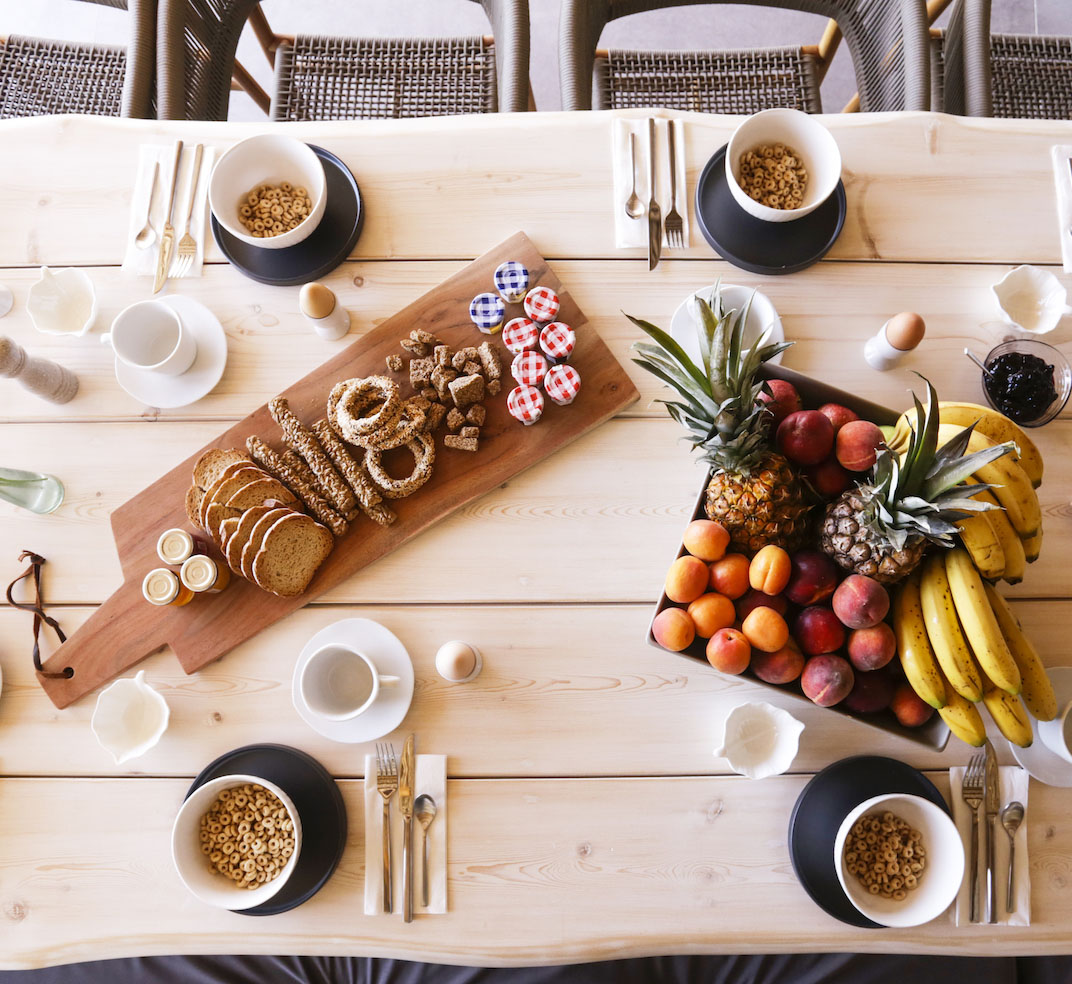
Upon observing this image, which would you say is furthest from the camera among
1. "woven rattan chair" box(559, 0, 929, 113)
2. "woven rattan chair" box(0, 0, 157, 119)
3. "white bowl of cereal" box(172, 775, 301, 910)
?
"woven rattan chair" box(0, 0, 157, 119)

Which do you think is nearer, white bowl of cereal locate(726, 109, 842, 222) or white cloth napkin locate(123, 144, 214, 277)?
white bowl of cereal locate(726, 109, 842, 222)

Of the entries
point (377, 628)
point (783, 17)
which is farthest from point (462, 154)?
point (783, 17)

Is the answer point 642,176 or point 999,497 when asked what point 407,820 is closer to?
point 999,497

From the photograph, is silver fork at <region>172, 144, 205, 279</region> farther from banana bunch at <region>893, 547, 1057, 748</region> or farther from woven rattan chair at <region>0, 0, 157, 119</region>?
banana bunch at <region>893, 547, 1057, 748</region>

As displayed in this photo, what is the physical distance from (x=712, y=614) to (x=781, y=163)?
815 mm

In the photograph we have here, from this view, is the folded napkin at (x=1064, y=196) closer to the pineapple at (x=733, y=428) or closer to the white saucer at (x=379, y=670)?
the pineapple at (x=733, y=428)

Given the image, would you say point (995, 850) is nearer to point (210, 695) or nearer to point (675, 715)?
point (675, 715)

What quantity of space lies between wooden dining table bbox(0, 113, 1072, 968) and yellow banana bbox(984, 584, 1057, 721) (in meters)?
0.16

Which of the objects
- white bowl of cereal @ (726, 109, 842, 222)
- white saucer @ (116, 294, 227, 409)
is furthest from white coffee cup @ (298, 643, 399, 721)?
white bowl of cereal @ (726, 109, 842, 222)

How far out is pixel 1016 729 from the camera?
39.6 inches

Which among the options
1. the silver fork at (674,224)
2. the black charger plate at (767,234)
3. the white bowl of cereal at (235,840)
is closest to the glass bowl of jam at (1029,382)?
the black charger plate at (767,234)

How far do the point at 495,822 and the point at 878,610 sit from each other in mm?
668

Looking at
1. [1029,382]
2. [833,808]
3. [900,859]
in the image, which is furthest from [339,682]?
[1029,382]

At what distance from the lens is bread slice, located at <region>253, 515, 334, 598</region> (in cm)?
119
